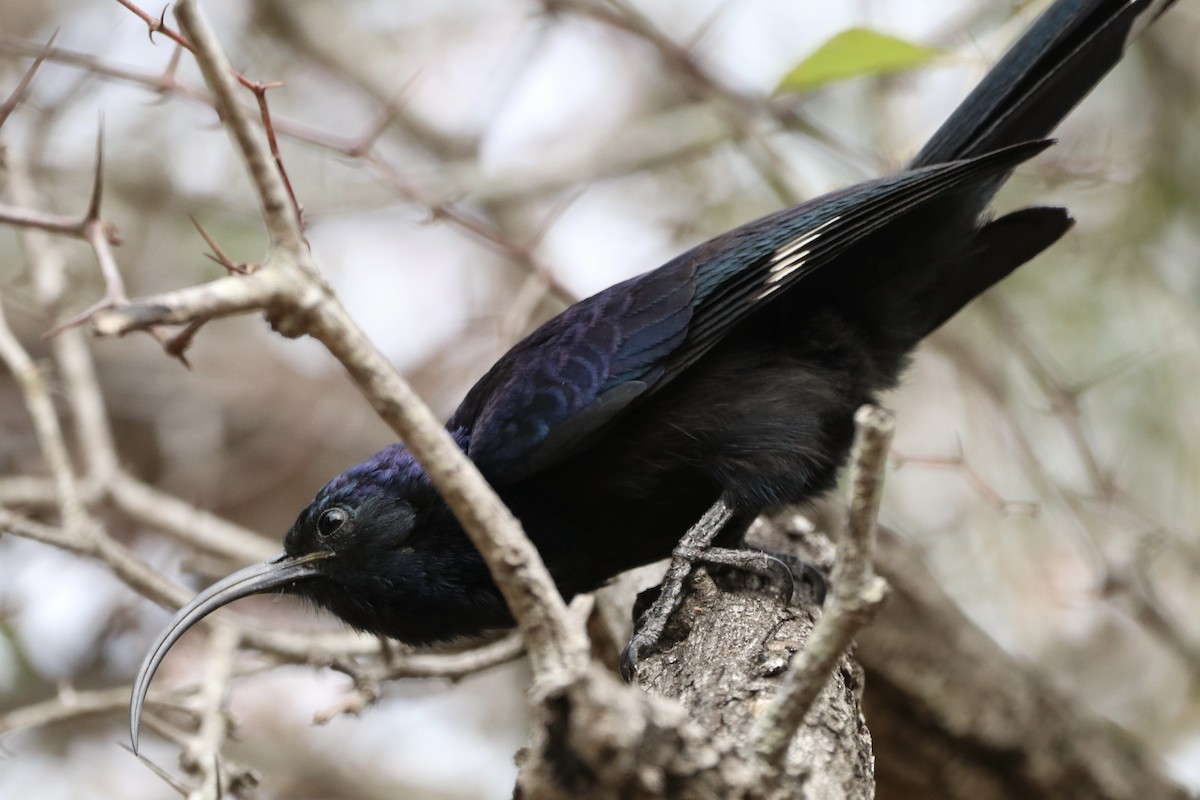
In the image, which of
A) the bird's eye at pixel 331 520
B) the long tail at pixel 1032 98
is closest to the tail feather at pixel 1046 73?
the long tail at pixel 1032 98

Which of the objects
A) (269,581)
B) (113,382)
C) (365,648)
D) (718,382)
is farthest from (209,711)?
(113,382)

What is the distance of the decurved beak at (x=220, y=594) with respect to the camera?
297 cm

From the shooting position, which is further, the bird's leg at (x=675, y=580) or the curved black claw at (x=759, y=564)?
the curved black claw at (x=759, y=564)

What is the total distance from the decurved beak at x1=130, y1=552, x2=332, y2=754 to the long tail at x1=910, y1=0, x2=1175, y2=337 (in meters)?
2.06

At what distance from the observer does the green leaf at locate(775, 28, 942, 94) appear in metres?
3.89

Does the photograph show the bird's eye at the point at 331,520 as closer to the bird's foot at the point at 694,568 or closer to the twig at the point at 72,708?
the twig at the point at 72,708

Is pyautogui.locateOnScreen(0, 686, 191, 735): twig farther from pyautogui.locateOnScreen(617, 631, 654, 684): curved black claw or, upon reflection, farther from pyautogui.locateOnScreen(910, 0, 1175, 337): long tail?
pyautogui.locateOnScreen(910, 0, 1175, 337): long tail

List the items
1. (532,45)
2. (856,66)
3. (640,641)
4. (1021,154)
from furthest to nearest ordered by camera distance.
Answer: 1. (532,45)
2. (856,66)
3. (1021,154)
4. (640,641)

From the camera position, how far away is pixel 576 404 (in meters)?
3.32

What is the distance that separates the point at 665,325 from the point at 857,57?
1245 millimetres

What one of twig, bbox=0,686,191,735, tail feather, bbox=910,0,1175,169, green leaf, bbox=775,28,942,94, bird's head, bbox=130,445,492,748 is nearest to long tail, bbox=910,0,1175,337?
tail feather, bbox=910,0,1175,169

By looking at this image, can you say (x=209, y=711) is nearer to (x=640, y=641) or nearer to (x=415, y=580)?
(x=415, y=580)

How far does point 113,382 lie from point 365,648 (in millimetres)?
3014

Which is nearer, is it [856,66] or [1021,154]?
[1021,154]
